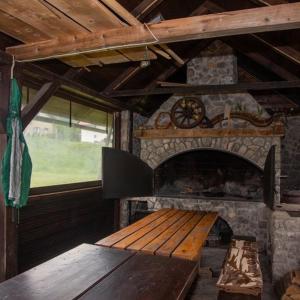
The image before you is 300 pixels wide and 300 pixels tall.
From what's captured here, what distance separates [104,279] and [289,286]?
2.37 meters

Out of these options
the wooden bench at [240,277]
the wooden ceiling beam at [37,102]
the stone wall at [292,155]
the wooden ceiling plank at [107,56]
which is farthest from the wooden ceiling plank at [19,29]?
the stone wall at [292,155]

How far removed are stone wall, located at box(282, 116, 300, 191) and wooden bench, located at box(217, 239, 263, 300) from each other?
440cm

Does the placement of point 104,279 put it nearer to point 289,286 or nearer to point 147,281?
point 147,281

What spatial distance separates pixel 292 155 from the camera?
22.8 ft

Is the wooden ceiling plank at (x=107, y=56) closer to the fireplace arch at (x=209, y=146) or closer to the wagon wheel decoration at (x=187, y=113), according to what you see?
the wagon wheel decoration at (x=187, y=113)

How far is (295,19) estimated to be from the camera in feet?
6.86

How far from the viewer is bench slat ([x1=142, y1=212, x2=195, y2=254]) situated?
2.42m

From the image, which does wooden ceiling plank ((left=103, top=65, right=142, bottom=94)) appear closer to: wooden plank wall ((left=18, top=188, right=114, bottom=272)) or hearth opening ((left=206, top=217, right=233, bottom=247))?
wooden plank wall ((left=18, top=188, right=114, bottom=272))

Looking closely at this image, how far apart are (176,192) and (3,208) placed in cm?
382

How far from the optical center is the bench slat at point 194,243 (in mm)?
2297

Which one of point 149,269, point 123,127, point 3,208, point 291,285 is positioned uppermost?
point 123,127

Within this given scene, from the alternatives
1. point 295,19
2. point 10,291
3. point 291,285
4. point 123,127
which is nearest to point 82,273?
point 10,291

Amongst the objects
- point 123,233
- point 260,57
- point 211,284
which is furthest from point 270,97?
→ point 123,233

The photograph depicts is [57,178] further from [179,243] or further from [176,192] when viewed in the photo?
[176,192]
